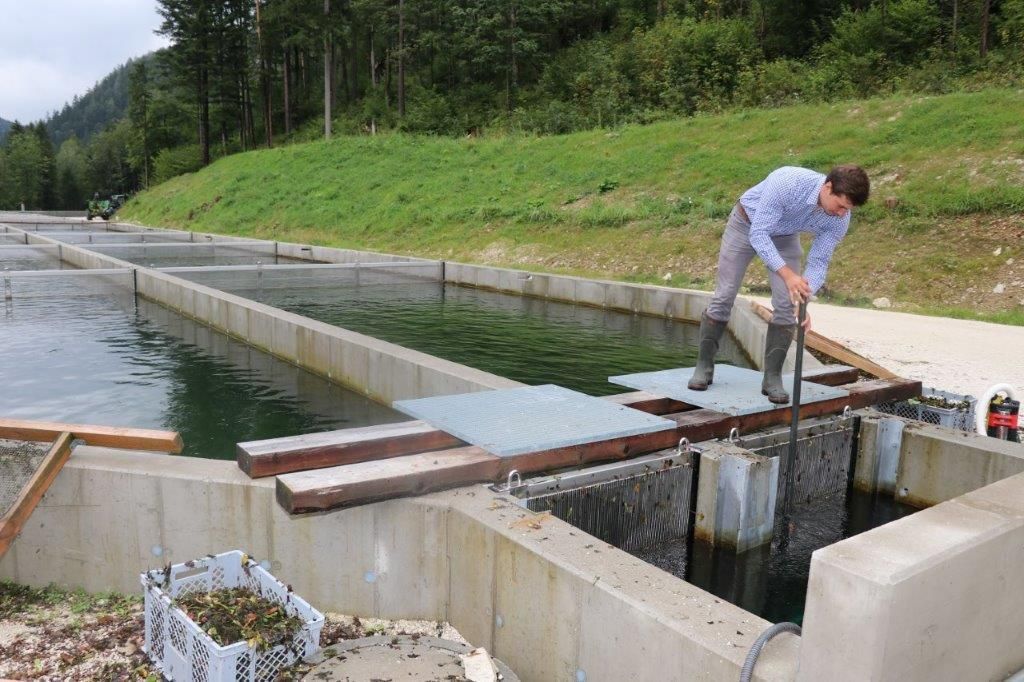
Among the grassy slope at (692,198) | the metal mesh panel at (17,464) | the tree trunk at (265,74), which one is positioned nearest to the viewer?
the metal mesh panel at (17,464)

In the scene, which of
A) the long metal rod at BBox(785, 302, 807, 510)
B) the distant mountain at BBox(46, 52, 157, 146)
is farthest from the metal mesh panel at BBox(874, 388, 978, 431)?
the distant mountain at BBox(46, 52, 157, 146)

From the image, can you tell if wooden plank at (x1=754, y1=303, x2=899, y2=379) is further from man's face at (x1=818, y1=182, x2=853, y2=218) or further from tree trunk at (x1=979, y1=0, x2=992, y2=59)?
tree trunk at (x1=979, y1=0, x2=992, y2=59)

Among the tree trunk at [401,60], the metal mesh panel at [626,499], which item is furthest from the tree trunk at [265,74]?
the metal mesh panel at [626,499]

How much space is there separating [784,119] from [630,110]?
33.7 ft

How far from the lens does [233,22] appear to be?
4984 cm

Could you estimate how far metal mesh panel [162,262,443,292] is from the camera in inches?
575

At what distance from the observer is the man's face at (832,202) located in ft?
13.9

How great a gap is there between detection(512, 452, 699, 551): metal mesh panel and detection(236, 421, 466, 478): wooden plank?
58 cm

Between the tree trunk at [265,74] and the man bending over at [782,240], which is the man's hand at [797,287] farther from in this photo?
the tree trunk at [265,74]

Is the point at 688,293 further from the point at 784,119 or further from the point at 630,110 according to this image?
the point at 630,110

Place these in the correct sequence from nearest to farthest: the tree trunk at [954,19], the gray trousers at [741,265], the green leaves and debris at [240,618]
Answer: the green leaves and debris at [240,618], the gray trousers at [741,265], the tree trunk at [954,19]

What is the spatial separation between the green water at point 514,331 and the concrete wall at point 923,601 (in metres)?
5.36

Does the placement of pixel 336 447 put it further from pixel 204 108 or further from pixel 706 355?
pixel 204 108

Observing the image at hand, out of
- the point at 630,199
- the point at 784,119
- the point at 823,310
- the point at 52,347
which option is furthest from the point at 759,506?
the point at 784,119
